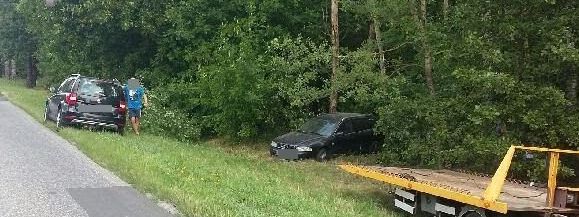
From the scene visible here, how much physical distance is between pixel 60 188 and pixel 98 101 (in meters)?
8.50

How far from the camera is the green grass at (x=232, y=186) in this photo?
7.89m

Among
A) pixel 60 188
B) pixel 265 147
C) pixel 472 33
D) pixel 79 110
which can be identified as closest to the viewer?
pixel 60 188

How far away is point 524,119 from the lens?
36.6 ft

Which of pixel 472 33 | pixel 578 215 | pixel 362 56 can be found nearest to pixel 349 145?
pixel 362 56

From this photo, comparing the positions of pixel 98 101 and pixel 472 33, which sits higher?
pixel 472 33

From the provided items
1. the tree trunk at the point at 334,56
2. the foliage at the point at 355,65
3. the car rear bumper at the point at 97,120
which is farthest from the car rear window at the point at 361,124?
the car rear bumper at the point at 97,120

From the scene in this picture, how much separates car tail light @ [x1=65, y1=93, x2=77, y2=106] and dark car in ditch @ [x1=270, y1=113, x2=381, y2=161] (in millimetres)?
5775

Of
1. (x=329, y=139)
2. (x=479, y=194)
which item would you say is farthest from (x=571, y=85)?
(x=329, y=139)

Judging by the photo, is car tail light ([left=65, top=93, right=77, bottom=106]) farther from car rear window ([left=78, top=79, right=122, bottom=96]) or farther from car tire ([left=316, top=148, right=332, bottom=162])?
car tire ([left=316, top=148, right=332, bottom=162])

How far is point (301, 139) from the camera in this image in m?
18.0

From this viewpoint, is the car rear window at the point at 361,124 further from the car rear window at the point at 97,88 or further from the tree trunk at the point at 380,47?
the car rear window at the point at 97,88

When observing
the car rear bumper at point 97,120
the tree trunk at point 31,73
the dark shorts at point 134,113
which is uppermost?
the tree trunk at point 31,73

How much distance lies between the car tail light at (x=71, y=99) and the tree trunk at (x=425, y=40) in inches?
369

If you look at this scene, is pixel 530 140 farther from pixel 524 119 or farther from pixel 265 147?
pixel 265 147
